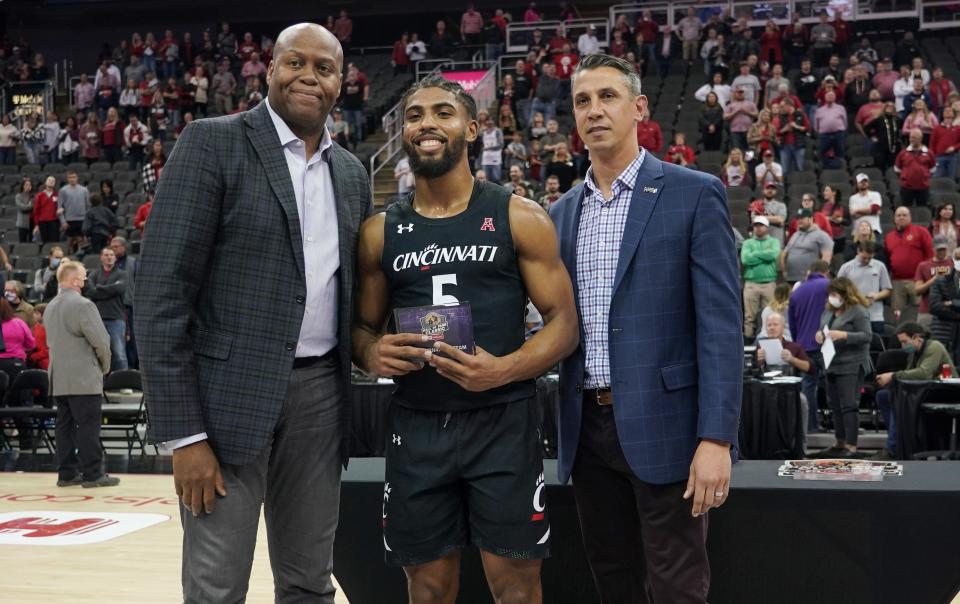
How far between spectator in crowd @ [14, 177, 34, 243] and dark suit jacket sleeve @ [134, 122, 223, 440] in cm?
1475

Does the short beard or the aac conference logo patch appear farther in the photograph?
the aac conference logo patch

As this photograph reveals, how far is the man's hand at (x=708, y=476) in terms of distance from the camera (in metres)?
2.62

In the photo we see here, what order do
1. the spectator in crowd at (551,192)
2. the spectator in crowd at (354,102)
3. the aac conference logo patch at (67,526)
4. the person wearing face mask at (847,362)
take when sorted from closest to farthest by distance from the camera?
the aac conference logo patch at (67,526) < the person wearing face mask at (847,362) < the spectator in crowd at (551,192) < the spectator in crowd at (354,102)

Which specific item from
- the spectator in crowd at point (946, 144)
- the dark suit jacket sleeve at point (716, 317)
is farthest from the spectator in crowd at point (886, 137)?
the dark suit jacket sleeve at point (716, 317)

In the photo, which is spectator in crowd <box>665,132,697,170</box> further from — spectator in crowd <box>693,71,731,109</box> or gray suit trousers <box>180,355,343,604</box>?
gray suit trousers <box>180,355,343,604</box>

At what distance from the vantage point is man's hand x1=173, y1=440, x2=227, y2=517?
8.08ft

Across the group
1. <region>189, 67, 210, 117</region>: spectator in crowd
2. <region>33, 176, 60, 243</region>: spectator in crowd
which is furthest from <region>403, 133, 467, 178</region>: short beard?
<region>189, 67, 210, 117</region>: spectator in crowd

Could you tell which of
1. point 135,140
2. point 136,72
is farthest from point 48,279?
point 136,72

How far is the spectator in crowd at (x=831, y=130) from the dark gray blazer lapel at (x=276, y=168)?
12.3 m

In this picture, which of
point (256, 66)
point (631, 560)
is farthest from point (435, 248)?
point (256, 66)

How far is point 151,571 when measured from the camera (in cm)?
526

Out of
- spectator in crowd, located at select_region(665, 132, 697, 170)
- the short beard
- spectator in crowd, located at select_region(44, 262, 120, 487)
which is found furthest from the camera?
spectator in crowd, located at select_region(665, 132, 697, 170)

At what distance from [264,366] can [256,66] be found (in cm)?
1743

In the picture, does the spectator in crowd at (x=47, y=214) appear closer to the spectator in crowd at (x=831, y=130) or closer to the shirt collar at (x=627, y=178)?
the spectator in crowd at (x=831, y=130)
